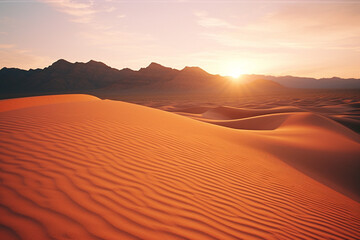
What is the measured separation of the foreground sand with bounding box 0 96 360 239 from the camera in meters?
1.67

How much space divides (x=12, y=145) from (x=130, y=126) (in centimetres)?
219

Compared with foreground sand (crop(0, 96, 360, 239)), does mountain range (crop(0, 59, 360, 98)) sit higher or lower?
higher

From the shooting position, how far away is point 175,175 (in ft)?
9.05

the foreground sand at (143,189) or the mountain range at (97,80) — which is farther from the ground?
the mountain range at (97,80)

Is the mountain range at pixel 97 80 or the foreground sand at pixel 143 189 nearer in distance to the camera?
the foreground sand at pixel 143 189

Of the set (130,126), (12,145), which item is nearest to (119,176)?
(12,145)

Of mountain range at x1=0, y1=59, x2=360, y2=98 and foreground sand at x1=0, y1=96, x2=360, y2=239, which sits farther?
mountain range at x1=0, y1=59, x2=360, y2=98

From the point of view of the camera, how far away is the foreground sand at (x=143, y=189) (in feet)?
5.46

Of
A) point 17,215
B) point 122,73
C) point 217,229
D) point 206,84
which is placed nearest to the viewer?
point 17,215

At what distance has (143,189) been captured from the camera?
2.23 metres

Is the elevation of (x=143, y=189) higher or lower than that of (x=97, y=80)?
lower

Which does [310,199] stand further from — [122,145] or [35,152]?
[35,152]

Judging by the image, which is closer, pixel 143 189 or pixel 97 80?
pixel 143 189

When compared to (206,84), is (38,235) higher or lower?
lower
